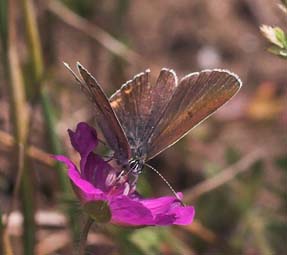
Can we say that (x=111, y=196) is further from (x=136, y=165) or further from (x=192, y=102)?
(x=192, y=102)

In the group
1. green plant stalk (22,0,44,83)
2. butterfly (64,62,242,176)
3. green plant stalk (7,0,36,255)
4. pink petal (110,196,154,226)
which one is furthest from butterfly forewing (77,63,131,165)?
green plant stalk (22,0,44,83)

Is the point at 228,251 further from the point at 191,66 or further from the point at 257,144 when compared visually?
the point at 191,66

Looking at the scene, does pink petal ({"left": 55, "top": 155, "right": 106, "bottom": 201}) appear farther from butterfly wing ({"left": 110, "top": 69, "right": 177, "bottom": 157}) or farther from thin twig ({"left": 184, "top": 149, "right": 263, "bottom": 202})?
thin twig ({"left": 184, "top": 149, "right": 263, "bottom": 202})

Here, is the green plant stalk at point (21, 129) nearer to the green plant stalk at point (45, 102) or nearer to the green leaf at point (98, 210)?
the green plant stalk at point (45, 102)

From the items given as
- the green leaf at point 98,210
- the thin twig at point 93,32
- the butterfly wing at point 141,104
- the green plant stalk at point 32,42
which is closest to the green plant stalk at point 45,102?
the green plant stalk at point 32,42

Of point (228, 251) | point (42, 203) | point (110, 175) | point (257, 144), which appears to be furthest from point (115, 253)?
point (257, 144)

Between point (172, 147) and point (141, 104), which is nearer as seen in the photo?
point (141, 104)

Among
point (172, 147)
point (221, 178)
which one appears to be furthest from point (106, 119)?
point (172, 147)
